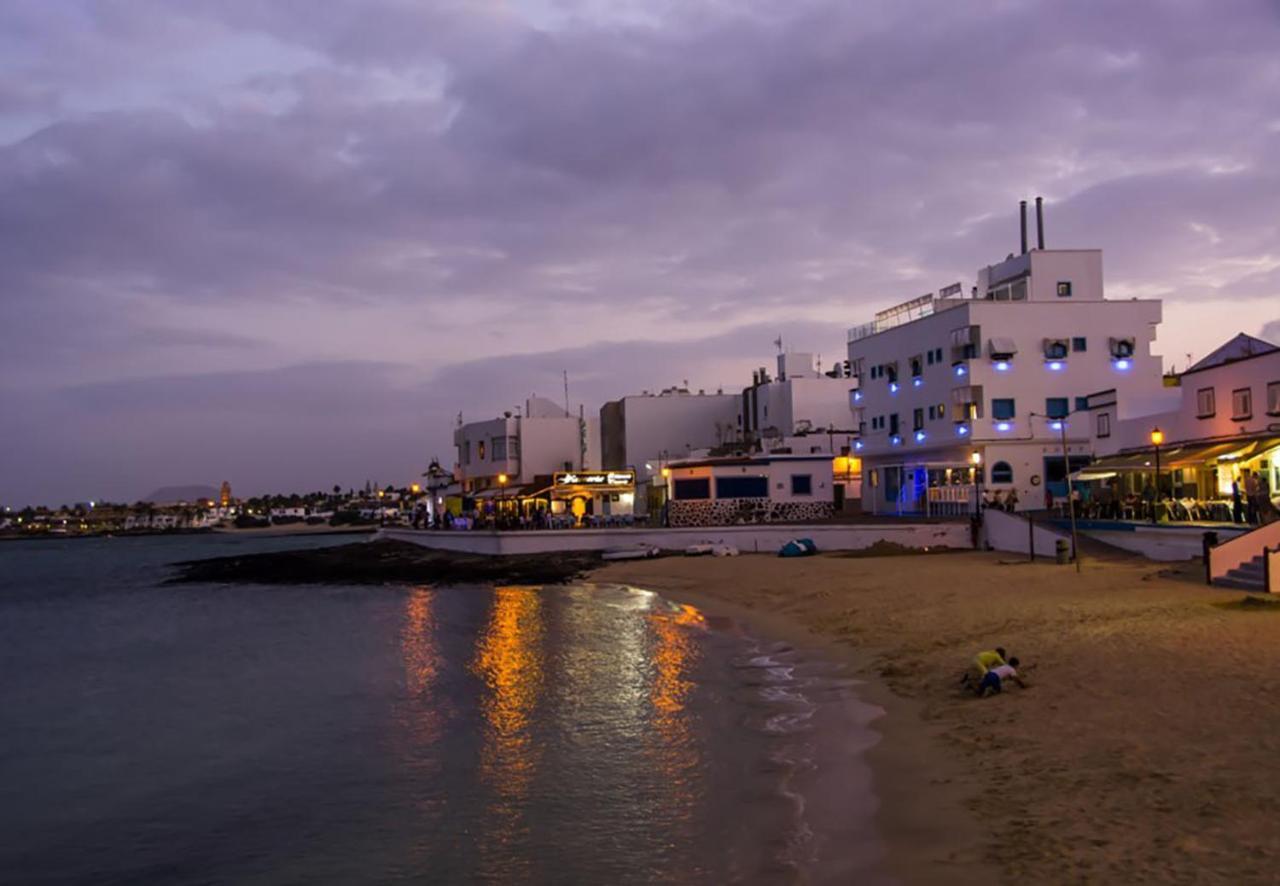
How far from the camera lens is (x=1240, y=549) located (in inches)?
945

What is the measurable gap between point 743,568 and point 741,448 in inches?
1135

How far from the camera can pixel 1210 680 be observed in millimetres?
15164

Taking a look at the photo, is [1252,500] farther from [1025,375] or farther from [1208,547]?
[1025,375]

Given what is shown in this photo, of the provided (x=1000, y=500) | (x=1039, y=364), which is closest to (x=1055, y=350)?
(x=1039, y=364)

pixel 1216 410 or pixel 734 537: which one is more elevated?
pixel 1216 410

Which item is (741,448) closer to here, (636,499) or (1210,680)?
(636,499)

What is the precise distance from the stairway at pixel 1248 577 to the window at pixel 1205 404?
1535 centimetres

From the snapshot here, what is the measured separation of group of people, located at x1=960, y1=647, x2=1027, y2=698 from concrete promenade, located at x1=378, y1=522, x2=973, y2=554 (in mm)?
30180

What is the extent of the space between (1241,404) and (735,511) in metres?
27.1

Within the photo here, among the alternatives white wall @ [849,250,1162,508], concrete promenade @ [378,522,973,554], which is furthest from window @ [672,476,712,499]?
white wall @ [849,250,1162,508]

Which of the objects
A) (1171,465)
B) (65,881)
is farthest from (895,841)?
(1171,465)

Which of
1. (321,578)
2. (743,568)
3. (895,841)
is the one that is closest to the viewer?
(895,841)

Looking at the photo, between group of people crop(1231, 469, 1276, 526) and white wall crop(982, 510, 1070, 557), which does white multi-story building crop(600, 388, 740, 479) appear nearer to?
white wall crop(982, 510, 1070, 557)

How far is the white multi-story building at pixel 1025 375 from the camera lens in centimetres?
5488
